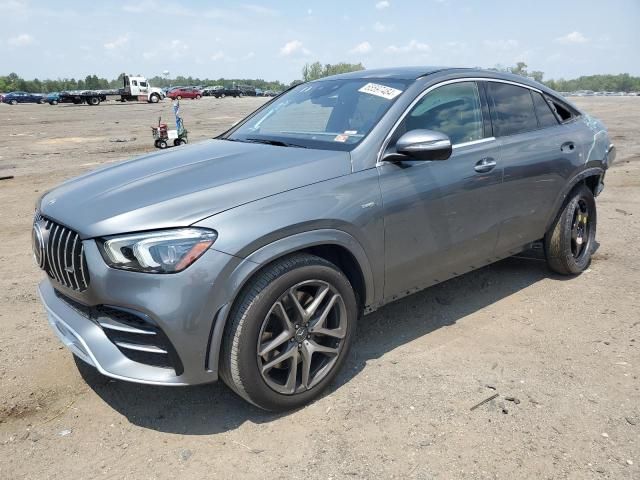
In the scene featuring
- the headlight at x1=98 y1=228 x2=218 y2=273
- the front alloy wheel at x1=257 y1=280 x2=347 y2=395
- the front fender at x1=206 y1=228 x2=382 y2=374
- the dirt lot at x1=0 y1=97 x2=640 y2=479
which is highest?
the headlight at x1=98 y1=228 x2=218 y2=273

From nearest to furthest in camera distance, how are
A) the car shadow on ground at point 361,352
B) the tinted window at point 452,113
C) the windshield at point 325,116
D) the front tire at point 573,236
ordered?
the car shadow on ground at point 361,352, the windshield at point 325,116, the tinted window at point 452,113, the front tire at point 573,236

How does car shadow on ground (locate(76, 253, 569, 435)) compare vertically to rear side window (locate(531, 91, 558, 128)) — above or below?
below

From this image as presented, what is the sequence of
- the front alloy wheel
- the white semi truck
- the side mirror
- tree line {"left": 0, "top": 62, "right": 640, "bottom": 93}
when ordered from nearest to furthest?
the front alloy wheel < the side mirror < the white semi truck < tree line {"left": 0, "top": 62, "right": 640, "bottom": 93}

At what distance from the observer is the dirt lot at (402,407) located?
2.54 metres

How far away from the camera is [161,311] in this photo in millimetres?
2426

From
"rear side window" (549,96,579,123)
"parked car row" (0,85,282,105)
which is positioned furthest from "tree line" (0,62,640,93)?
"rear side window" (549,96,579,123)

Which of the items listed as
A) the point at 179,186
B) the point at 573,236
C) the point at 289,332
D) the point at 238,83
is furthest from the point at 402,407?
the point at 238,83

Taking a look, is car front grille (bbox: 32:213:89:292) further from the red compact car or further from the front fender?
the red compact car

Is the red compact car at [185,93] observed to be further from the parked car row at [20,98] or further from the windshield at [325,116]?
the windshield at [325,116]

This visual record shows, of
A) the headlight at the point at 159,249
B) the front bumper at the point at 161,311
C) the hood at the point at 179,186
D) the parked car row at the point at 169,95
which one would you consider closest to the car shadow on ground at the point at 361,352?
the front bumper at the point at 161,311

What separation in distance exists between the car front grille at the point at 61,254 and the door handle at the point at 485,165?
99.1 inches

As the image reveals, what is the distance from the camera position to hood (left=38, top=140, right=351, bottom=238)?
2.52 m

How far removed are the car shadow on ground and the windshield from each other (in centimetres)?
142

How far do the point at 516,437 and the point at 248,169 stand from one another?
1.96 meters
